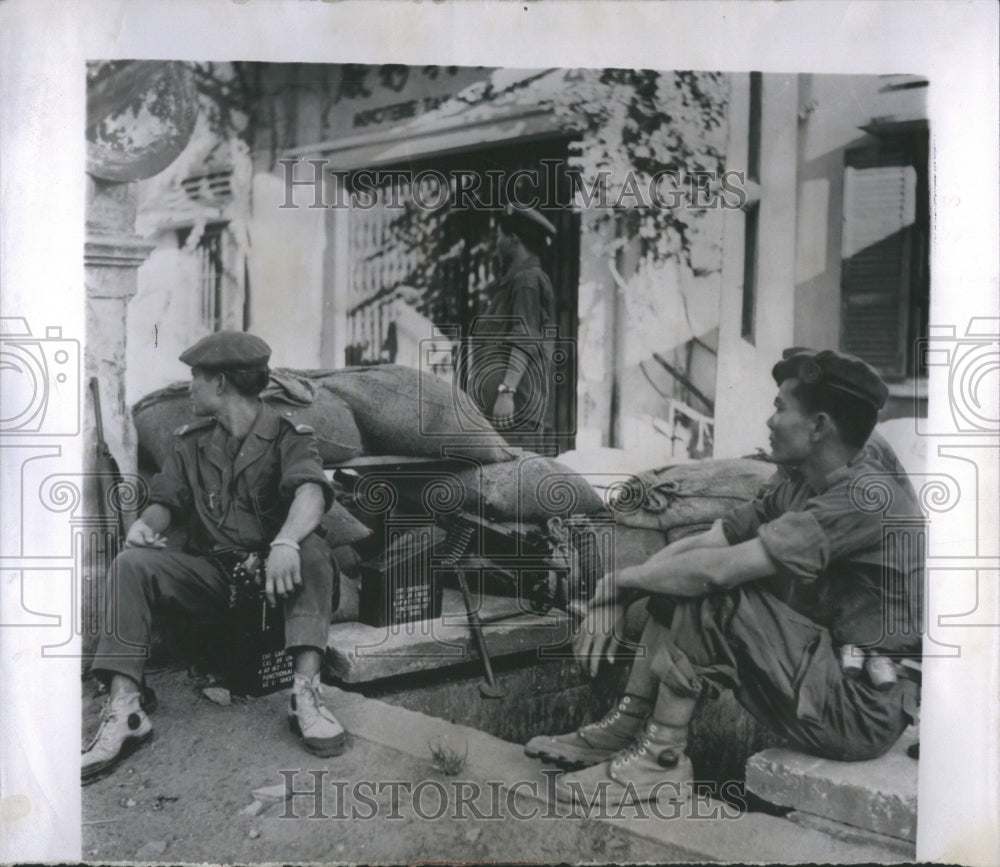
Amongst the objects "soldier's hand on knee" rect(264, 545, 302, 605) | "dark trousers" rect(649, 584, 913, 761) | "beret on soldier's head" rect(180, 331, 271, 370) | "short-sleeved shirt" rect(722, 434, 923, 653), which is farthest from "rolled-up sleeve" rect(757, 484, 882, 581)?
"beret on soldier's head" rect(180, 331, 271, 370)

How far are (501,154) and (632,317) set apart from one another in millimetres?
795

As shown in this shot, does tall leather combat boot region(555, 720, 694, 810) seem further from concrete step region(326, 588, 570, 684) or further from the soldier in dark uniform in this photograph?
the soldier in dark uniform

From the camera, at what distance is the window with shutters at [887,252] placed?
379cm

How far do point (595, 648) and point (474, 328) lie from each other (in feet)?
4.30

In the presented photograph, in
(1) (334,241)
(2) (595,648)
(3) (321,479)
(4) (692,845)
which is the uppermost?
(1) (334,241)

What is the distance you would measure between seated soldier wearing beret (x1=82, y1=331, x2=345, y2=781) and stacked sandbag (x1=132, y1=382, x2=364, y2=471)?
0.13 feet

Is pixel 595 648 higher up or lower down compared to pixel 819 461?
lower down

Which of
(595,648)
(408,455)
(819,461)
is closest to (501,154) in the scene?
(408,455)

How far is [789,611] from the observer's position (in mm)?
3715

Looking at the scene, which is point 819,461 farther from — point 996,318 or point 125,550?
point 125,550

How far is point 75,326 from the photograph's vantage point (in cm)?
375

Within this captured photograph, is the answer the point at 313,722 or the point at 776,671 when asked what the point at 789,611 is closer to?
the point at 776,671

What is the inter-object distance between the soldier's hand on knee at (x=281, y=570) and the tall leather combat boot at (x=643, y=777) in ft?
4.15

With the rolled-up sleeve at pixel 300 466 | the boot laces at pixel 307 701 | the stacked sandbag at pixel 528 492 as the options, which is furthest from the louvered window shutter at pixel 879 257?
the boot laces at pixel 307 701
